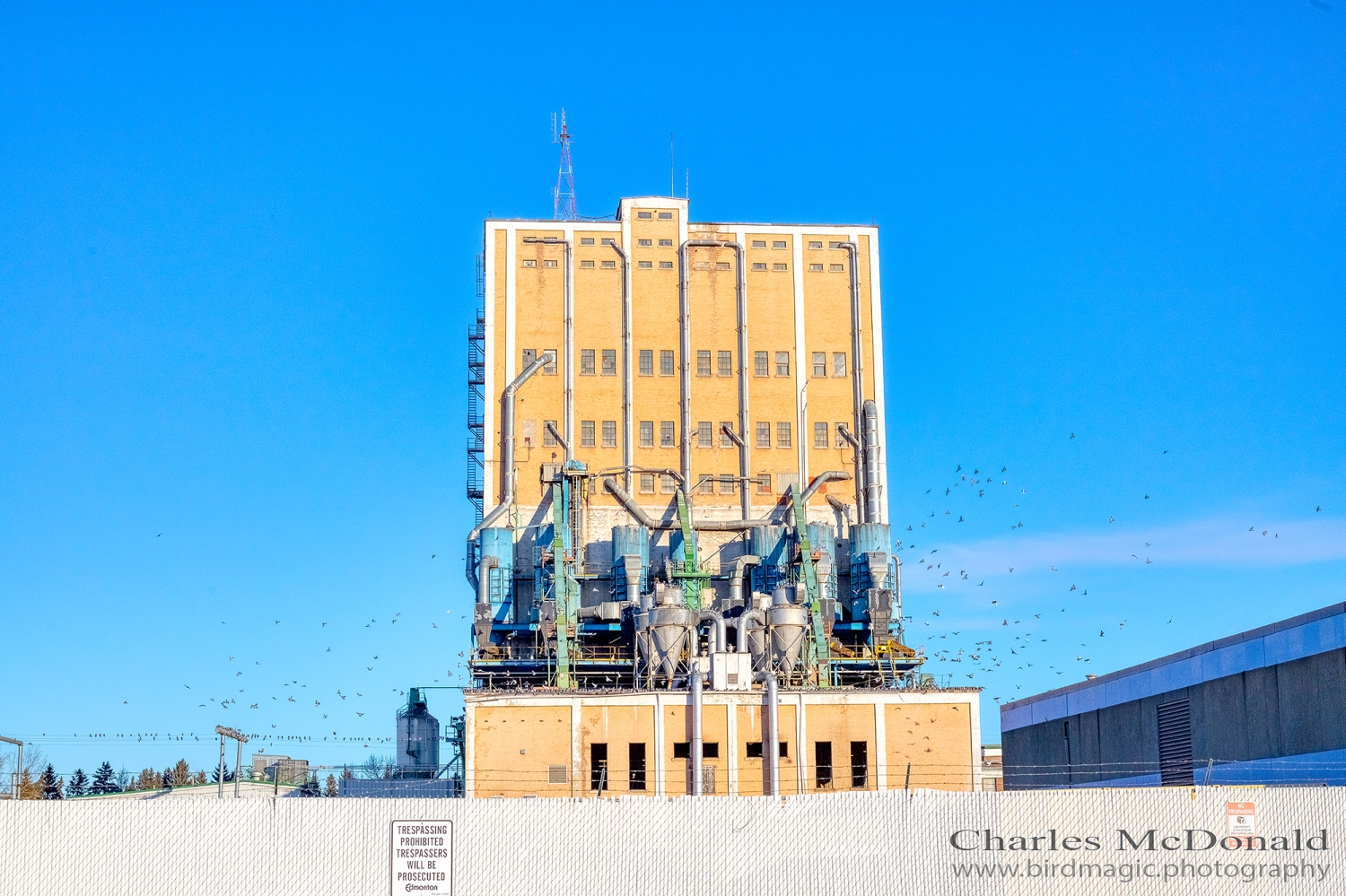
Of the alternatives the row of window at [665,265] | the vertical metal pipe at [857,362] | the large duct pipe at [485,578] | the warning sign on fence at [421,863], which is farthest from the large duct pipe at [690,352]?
the warning sign on fence at [421,863]

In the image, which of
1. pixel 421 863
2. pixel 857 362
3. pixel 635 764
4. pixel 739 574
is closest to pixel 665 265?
pixel 857 362

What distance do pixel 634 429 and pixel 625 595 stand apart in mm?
9915

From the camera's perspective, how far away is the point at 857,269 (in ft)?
256

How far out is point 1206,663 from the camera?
200 feet

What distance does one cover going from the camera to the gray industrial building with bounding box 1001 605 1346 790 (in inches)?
2018

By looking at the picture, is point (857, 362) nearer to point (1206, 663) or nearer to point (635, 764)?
point (1206, 663)

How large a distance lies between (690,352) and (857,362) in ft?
27.8

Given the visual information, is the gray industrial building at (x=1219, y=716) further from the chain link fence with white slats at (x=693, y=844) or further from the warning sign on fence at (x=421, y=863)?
the warning sign on fence at (x=421, y=863)

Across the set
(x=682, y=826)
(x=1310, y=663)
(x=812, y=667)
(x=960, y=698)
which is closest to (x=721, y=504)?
(x=812, y=667)

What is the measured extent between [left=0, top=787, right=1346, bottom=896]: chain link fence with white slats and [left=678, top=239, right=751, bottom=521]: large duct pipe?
4014 centimetres

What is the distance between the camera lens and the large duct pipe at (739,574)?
67.6 m

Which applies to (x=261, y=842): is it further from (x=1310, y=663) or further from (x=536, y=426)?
(x=536, y=426)

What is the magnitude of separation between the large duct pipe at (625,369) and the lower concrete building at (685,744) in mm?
20577

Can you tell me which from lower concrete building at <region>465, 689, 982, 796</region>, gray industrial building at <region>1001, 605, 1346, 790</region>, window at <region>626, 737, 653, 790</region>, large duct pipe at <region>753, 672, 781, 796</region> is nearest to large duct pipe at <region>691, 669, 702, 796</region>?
lower concrete building at <region>465, 689, 982, 796</region>
